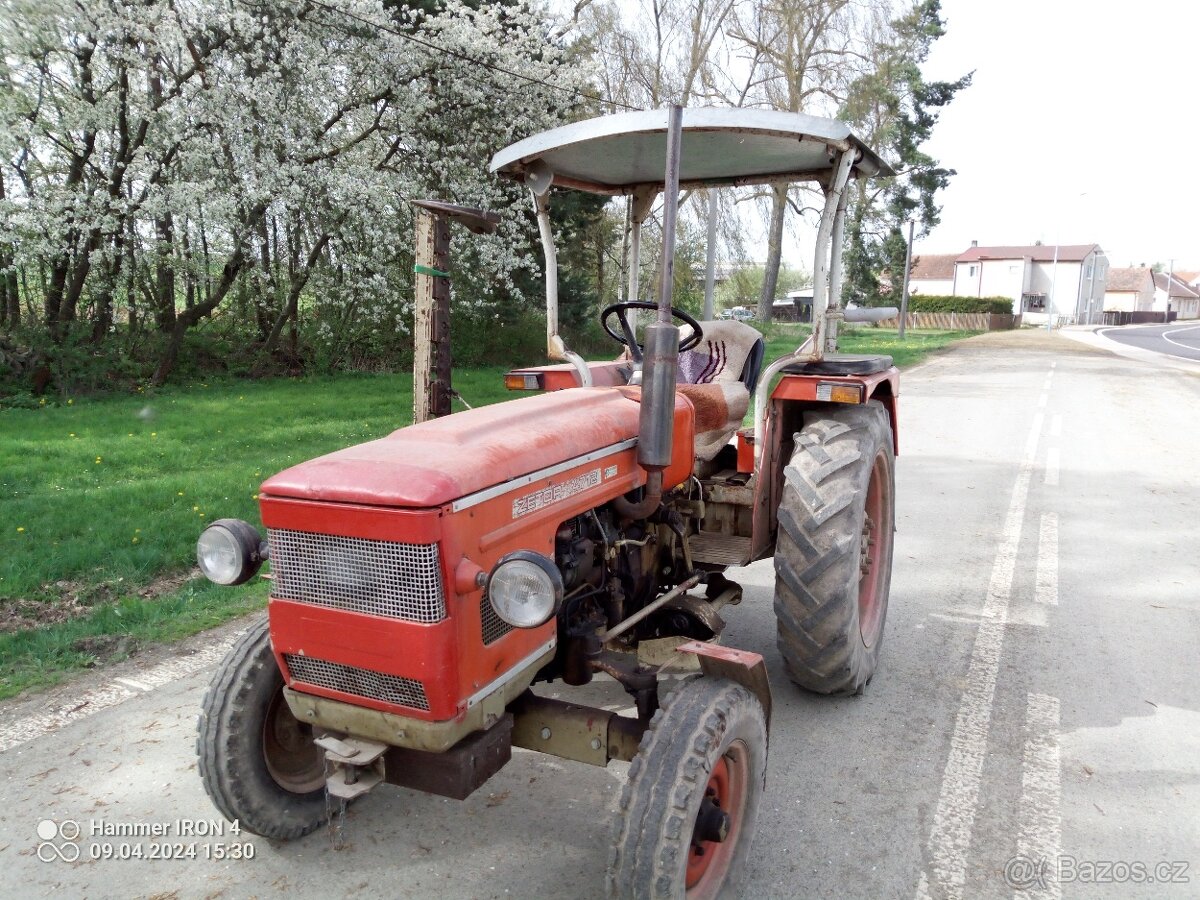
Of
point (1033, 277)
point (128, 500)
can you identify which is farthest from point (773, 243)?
point (1033, 277)

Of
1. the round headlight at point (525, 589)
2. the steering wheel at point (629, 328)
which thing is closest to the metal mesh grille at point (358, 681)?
the round headlight at point (525, 589)

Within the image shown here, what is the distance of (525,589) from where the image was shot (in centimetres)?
202

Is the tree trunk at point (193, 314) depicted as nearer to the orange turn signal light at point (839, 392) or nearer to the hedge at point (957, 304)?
the orange turn signal light at point (839, 392)

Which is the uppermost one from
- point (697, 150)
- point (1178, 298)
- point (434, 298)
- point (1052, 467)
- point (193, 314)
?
point (1178, 298)

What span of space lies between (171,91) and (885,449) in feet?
34.1

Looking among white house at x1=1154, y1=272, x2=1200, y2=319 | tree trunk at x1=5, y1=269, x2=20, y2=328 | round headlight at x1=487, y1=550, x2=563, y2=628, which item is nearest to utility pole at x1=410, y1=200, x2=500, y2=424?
round headlight at x1=487, y1=550, x2=563, y2=628

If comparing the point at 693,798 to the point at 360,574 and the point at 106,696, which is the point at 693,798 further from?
the point at 106,696

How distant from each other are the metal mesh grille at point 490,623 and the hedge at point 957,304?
49469mm

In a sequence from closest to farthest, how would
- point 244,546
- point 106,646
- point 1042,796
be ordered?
point 244,546 → point 1042,796 → point 106,646

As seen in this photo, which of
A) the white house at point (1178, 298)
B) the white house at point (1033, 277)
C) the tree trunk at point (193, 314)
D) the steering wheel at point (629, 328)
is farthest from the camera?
the white house at point (1178, 298)

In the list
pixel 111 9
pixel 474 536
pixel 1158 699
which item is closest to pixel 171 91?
pixel 111 9

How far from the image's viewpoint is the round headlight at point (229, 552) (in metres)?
2.37

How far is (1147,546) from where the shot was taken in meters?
5.84

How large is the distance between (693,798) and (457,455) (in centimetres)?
102
